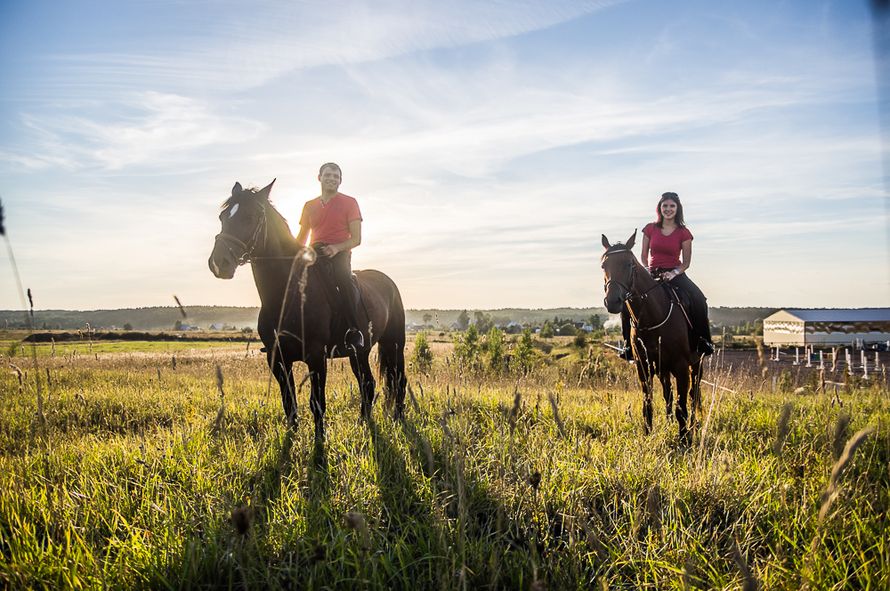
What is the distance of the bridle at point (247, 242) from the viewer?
5.88m

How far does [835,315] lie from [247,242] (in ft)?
269

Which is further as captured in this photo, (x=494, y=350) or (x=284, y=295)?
(x=494, y=350)

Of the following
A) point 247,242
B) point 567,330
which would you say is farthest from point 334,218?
point 567,330

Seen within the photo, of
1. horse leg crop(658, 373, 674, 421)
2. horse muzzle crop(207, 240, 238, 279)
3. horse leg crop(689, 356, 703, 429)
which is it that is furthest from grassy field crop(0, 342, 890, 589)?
horse muzzle crop(207, 240, 238, 279)

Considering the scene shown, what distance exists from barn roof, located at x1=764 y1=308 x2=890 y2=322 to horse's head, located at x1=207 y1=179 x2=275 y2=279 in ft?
245

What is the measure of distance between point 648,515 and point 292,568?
2.41 metres

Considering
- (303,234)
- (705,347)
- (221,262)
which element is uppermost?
(303,234)

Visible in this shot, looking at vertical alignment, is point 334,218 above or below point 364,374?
above

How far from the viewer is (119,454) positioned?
523 cm

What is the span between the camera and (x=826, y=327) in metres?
61.7

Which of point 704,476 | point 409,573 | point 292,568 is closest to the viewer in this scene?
point 292,568

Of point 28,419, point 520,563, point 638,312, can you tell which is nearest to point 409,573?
point 520,563

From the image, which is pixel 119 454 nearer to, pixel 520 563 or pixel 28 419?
pixel 28 419

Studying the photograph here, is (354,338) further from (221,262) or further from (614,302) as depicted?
(614,302)
